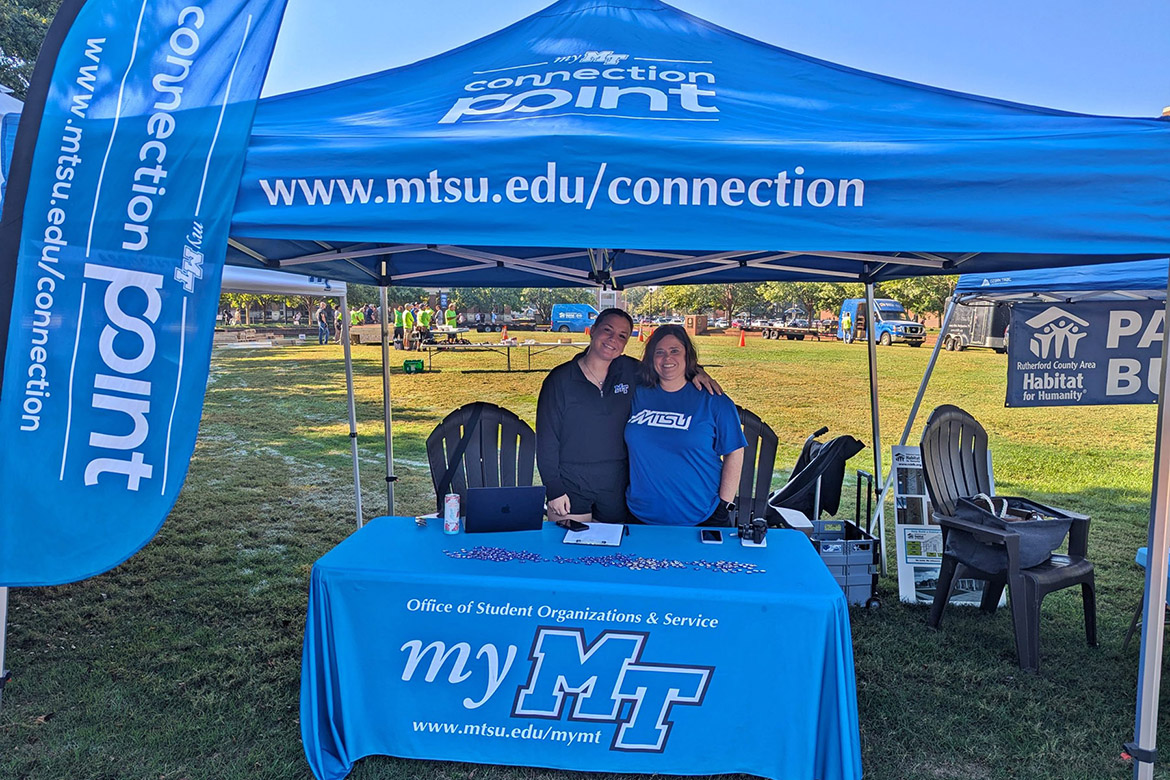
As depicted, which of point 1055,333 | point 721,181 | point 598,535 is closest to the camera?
point 721,181

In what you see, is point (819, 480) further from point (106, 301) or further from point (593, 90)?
point (106, 301)

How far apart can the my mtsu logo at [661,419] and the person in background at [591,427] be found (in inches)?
5.4

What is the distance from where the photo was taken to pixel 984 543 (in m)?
3.54

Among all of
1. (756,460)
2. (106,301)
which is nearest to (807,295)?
(756,460)

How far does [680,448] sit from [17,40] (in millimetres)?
12103

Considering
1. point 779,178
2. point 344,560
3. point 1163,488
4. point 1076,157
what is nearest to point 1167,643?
point 1163,488

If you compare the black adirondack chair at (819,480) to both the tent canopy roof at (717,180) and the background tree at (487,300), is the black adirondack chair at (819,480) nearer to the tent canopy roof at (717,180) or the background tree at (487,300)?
the tent canopy roof at (717,180)

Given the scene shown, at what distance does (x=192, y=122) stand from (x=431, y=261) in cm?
231

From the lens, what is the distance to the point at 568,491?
10.7ft

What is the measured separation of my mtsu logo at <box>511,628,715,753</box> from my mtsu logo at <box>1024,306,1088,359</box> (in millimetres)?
3927

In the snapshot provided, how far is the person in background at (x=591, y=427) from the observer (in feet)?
10.3

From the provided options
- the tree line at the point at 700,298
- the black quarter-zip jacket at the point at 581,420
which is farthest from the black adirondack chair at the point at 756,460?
the tree line at the point at 700,298

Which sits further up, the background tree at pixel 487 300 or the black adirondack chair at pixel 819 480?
the background tree at pixel 487 300

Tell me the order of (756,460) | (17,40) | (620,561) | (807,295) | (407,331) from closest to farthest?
(620,561)
(756,460)
(17,40)
(407,331)
(807,295)
